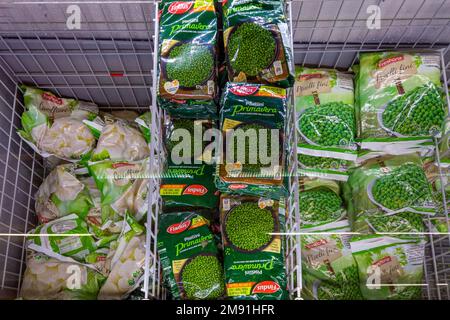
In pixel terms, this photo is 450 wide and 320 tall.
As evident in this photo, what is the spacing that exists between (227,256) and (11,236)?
3.01ft

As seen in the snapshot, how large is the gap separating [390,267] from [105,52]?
136 centimetres

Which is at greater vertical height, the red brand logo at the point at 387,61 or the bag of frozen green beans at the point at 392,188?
the red brand logo at the point at 387,61

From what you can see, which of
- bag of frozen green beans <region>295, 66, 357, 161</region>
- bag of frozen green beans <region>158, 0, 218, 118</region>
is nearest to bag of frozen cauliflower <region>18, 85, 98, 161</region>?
bag of frozen green beans <region>158, 0, 218, 118</region>

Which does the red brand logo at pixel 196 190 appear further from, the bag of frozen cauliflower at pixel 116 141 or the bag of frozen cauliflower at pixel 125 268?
the bag of frozen cauliflower at pixel 116 141

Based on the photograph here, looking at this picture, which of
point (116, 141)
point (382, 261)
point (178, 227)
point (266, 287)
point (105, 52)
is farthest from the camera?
point (116, 141)

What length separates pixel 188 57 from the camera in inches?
57.6

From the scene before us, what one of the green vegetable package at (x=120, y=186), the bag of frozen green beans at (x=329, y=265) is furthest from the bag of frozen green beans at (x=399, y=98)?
the green vegetable package at (x=120, y=186)

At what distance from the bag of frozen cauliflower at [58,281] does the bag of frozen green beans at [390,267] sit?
988 mm

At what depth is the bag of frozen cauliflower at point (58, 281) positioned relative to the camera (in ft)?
5.61

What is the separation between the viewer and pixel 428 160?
182cm

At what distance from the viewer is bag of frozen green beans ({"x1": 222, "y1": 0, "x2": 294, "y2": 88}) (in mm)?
1435

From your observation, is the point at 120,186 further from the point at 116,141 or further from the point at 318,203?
the point at 318,203

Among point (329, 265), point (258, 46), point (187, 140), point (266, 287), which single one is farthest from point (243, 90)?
point (329, 265)
